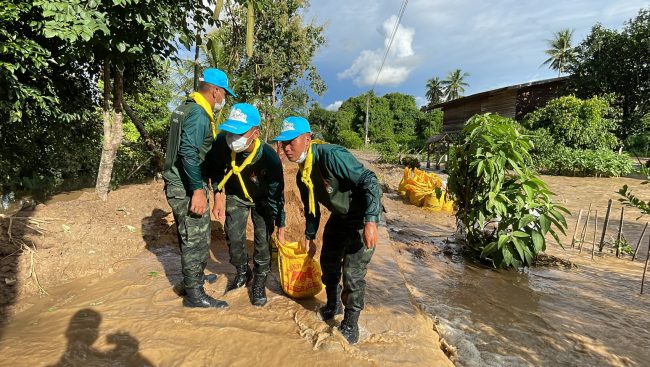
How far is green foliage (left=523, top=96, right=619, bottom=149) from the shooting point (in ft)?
54.9

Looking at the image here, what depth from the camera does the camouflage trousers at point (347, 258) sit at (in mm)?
2506

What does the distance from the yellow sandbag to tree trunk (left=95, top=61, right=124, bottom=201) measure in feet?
12.7

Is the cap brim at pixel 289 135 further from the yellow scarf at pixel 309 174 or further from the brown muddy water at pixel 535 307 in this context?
the brown muddy water at pixel 535 307

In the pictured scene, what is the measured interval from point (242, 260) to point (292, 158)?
4.25 feet

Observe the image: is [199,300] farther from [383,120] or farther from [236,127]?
[383,120]

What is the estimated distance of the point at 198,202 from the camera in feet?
8.79

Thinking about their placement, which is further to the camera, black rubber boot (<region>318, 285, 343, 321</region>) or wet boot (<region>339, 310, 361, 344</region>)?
black rubber boot (<region>318, 285, 343, 321</region>)

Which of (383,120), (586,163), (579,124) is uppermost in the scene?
(383,120)

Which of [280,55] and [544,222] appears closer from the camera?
[544,222]

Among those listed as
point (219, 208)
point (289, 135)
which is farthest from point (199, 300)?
point (289, 135)

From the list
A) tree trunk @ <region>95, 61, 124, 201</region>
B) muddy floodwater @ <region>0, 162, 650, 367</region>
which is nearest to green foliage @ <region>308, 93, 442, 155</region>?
tree trunk @ <region>95, 61, 124, 201</region>

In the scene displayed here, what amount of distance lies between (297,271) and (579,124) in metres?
18.9

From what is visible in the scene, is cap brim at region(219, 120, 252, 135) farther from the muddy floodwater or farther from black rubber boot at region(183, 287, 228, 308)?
the muddy floodwater

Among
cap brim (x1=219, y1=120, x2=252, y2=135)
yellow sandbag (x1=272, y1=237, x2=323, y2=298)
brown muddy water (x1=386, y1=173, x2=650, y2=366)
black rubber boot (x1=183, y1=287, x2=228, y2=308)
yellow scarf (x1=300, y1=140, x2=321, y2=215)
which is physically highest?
cap brim (x1=219, y1=120, x2=252, y2=135)
